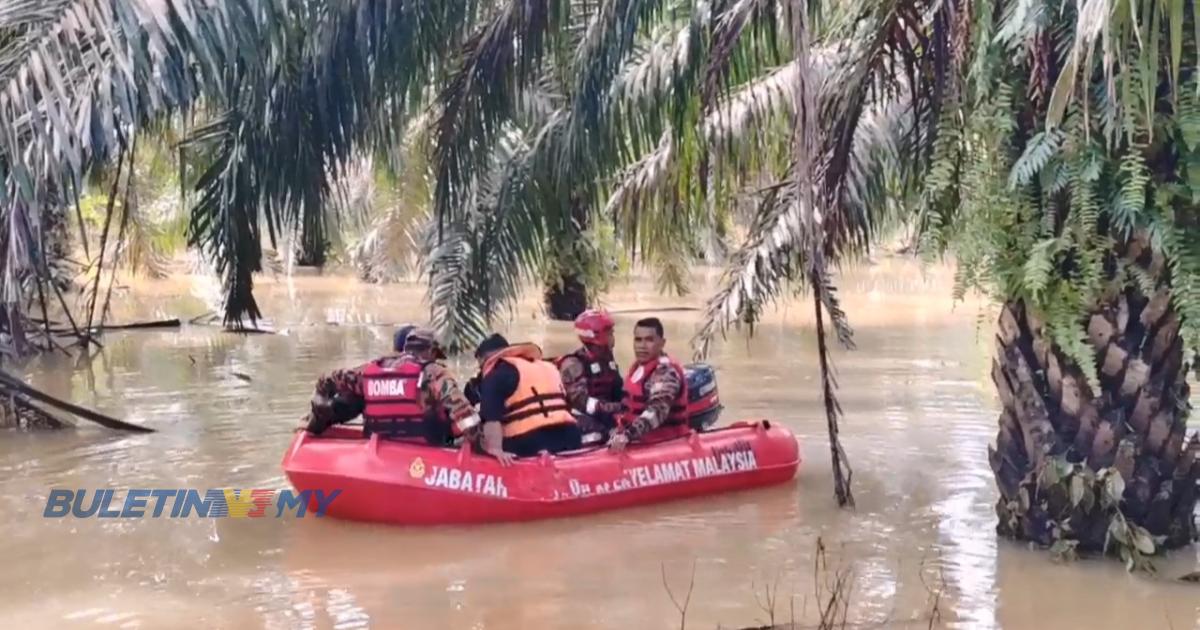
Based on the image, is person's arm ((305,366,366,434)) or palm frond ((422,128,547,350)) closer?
person's arm ((305,366,366,434))

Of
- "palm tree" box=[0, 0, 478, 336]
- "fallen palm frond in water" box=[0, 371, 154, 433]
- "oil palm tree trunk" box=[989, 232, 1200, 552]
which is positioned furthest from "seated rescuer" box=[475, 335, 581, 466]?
"fallen palm frond in water" box=[0, 371, 154, 433]

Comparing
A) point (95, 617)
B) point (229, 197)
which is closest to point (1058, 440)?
point (229, 197)

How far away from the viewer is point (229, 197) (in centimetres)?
652

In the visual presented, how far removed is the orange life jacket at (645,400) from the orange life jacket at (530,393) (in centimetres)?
61

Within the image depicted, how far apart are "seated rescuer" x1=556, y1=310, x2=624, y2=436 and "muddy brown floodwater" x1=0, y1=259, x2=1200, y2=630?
71 centimetres

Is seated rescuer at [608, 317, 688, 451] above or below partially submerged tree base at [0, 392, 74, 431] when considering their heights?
above

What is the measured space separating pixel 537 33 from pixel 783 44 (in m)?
2.30

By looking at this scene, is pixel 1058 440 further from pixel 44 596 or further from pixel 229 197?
pixel 44 596

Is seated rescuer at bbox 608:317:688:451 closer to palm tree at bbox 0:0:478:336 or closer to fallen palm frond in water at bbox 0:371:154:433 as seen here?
palm tree at bbox 0:0:478:336

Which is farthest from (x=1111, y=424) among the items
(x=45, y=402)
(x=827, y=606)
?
(x=45, y=402)

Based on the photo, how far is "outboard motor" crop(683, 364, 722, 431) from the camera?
963 cm

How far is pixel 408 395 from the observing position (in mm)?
7754

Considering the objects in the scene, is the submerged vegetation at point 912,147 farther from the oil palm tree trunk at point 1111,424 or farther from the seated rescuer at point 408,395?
the seated rescuer at point 408,395

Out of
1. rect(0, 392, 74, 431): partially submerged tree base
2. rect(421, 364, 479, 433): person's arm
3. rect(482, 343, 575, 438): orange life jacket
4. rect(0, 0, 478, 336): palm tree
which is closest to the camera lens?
Answer: rect(0, 0, 478, 336): palm tree
